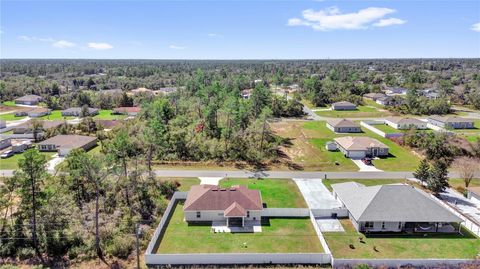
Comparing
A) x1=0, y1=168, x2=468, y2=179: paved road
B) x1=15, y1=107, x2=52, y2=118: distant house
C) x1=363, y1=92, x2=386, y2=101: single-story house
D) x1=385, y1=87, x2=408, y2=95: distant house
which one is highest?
x1=385, y1=87, x2=408, y2=95: distant house

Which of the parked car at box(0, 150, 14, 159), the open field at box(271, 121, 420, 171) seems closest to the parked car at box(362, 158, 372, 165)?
the open field at box(271, 121, 420, 171)

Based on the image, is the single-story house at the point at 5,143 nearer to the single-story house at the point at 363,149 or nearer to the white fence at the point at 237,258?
the white fence at the point at 237,258

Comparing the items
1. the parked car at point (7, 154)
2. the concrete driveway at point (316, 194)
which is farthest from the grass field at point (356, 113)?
the parked car at point (7, 154)

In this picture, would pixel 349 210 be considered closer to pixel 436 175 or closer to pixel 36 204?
pixel 436 175

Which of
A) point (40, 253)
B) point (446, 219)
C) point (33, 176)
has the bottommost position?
point (40, 253)

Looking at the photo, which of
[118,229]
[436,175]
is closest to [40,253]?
[118,229]

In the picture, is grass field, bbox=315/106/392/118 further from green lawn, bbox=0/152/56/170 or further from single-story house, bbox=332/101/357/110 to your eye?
green lawn, bbox=0/152/56/170
